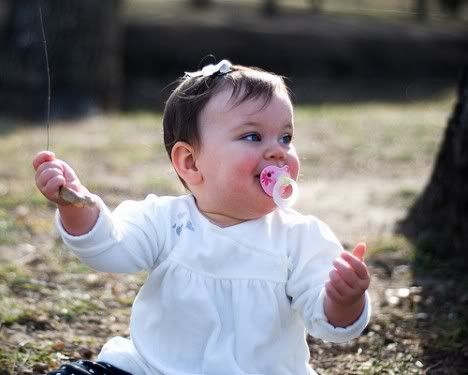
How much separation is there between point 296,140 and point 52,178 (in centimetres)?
559

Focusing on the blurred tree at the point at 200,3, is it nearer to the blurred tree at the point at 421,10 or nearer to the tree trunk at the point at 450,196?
the blurred tree at the point at 421,10

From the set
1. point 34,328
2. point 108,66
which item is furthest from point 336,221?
point 108,66

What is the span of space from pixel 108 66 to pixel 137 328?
7.02m

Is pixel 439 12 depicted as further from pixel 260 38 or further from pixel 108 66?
pixel 108 66

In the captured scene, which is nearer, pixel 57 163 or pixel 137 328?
pixel 57 163

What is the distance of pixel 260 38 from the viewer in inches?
462

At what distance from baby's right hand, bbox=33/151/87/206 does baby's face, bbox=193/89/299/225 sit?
379 millimetres

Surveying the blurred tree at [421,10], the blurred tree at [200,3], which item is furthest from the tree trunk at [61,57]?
the blurred tree at [421,10]

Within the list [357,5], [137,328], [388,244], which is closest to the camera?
[137,328]

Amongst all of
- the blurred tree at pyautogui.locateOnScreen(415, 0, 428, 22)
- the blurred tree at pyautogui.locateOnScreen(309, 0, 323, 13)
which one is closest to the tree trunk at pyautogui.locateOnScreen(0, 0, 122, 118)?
the blurred tree at pyautogui.locateOnScreen(309, 0, 323, 13)

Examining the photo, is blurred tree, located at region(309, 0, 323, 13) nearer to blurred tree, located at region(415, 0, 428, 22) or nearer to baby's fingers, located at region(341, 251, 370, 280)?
blurred tree, located at region(415, 0, 428, 22)

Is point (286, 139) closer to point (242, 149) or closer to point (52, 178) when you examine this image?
point (242, 149)

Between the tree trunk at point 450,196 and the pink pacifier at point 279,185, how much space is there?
6.32 ft

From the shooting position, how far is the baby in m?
2.44
